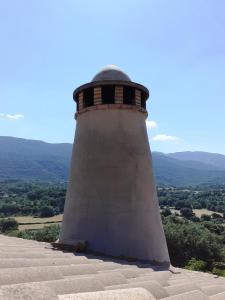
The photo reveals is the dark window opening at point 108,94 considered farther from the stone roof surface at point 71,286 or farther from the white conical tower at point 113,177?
the stone roof surface at point 71,286

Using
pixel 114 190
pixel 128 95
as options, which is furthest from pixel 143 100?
Answer: pixel 114 190

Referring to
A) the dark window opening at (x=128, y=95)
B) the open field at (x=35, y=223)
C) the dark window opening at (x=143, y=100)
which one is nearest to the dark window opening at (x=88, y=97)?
the dark window opening at (x=128, y=95)

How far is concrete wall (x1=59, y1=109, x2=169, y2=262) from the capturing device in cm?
Result: 864

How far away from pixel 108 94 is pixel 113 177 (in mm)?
2225

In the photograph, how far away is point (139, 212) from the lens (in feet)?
29.1

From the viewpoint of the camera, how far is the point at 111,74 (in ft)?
31.2

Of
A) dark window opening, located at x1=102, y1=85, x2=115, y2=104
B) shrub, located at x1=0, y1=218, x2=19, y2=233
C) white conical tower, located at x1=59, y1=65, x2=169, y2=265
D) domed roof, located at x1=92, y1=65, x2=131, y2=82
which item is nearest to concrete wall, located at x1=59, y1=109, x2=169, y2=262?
white conical tower, located at x1=59, y1=65, x2=169, y2=265

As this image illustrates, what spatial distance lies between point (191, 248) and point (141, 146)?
28.2 metres

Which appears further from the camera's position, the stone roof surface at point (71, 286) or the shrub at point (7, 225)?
the shrub at point (7, 225)

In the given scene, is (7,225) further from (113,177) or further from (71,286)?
(71,286)

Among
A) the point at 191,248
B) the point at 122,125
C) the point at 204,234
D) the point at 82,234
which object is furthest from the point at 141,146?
the point at 204,234

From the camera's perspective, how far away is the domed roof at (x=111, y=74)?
9461 mm

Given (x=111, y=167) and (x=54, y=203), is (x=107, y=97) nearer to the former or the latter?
(x=111, y=167)

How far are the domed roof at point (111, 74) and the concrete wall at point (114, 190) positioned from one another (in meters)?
0.94
